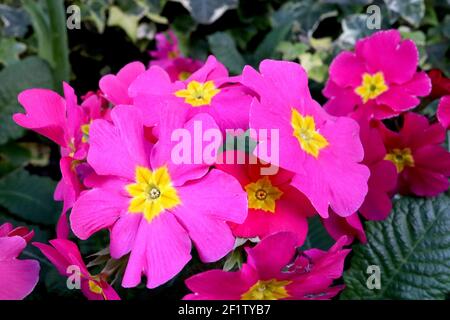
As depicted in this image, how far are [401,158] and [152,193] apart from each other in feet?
1.60

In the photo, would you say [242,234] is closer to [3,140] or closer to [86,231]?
[86,231]

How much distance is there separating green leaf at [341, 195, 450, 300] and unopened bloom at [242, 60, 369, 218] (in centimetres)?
21

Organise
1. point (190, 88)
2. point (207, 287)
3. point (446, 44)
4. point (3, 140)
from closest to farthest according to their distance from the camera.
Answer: point (207, 287) < point (190, 88) < point (3, 140) < point (446, 44)

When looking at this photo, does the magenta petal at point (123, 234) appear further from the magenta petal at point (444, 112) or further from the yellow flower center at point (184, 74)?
the yellow flower center at point (184, 74)

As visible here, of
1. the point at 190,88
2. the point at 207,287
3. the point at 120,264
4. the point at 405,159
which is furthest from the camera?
the point at 405,159

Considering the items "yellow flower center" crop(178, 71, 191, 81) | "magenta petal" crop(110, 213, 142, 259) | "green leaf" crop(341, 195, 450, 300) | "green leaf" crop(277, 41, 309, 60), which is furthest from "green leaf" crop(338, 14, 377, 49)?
"magenta petal" crop(110, 213, 142, 259)

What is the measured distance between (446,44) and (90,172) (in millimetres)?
1246

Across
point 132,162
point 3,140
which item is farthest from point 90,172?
point 3,140

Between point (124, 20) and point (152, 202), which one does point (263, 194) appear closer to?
point (152, 202)

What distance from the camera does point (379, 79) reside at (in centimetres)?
116

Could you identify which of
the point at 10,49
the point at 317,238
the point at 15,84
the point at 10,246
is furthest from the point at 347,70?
the point at 10,49

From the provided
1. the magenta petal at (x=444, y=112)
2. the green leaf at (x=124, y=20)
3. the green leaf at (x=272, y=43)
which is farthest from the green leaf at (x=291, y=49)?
the magenta petal at (x=444, y=112)

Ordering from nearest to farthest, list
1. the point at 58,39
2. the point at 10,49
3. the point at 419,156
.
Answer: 1. the point at 419,156
2. the point at 58,39
3. the point at 10,49

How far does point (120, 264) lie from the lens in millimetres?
793
